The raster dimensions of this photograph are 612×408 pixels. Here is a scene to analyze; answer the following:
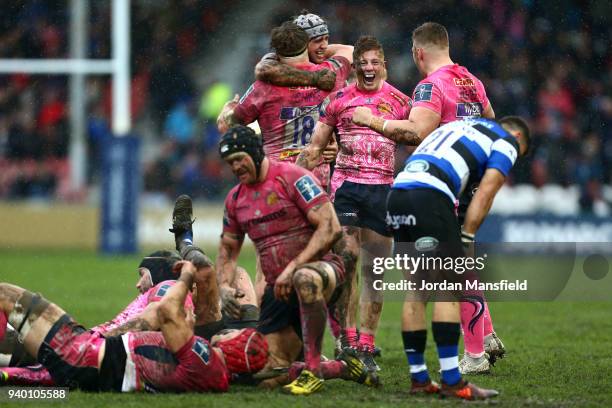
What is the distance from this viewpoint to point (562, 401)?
7.12 meters

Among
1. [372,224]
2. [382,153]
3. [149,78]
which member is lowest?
[372,224]

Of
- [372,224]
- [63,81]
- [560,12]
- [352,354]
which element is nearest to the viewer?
[352,354]

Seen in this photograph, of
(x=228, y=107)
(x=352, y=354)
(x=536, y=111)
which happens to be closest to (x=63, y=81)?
(x=536, y=111)

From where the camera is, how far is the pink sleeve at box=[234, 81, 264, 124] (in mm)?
9359

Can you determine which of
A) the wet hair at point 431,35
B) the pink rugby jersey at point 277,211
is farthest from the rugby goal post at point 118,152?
the pink rugby jersey at point 277,211

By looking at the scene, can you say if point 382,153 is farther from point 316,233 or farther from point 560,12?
point 560,12

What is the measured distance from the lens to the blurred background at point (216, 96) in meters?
20.8

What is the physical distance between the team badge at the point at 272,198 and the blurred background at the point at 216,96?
12.5 metres

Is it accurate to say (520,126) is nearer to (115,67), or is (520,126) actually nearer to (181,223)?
(181,223)

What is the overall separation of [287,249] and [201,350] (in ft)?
3.23

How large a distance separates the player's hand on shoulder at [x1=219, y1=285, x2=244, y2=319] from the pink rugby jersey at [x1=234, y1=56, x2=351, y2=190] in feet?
6.46

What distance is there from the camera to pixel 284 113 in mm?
9383

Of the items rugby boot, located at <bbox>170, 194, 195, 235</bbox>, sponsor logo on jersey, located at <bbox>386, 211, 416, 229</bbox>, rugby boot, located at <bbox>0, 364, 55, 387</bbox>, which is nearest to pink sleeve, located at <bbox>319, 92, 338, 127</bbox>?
rugby boot, located at <bbox>170, 194, 195, 235</bbox>

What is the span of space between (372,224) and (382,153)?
580 millimetres
